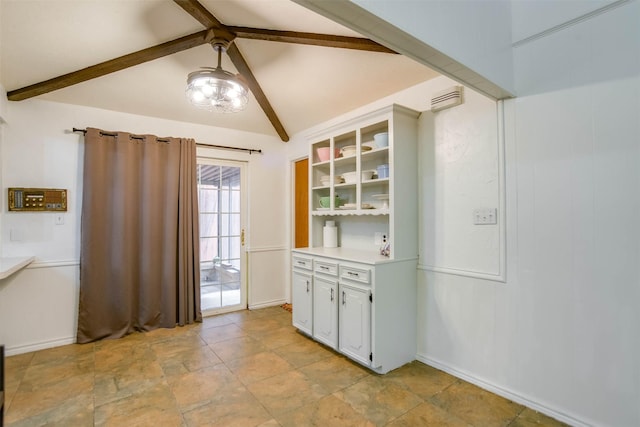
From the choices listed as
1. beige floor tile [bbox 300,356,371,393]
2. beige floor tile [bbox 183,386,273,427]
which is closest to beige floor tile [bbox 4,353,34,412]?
beige floor tile [bbox 183,386,273,427]

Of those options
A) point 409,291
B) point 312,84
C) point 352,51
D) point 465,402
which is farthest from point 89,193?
point 465,402

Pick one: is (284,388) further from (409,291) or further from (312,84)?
(312,84)

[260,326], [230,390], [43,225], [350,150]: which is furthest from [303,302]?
[43,225]

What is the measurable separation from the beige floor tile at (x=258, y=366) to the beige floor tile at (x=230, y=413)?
0.73 feet

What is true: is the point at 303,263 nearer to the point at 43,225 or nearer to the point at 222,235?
the point at 222,235

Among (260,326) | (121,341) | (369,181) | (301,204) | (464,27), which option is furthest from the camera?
(301,204)

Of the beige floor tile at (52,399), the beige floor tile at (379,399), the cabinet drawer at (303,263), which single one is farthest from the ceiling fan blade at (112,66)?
the beige floor tile at (379,399)

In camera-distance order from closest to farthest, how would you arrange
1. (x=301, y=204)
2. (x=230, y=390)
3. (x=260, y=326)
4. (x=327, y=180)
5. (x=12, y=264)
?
(x=230, y=390) < (x=12, y=264) < (x=327, y=180) < (x=260, y=326) < (x=301, y=204)

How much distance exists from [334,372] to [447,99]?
2.38 m

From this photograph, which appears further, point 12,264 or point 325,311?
point 325,311

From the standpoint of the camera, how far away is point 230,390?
87.7 inches

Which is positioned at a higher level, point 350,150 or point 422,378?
point 350,150

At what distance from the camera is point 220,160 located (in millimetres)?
3980

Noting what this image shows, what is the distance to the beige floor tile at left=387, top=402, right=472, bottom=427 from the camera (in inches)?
73.3
